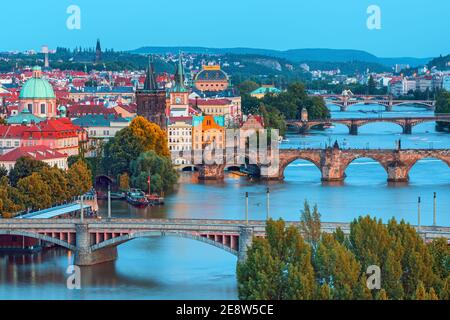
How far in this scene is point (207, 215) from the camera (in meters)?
30.4

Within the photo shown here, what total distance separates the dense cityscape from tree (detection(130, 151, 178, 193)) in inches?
1.5

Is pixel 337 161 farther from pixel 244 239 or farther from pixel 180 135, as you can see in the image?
pixel 244 239

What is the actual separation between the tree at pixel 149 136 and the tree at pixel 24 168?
5.97 meters

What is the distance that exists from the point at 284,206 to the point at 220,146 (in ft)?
39.3

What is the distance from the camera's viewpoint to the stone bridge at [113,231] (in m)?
24.0

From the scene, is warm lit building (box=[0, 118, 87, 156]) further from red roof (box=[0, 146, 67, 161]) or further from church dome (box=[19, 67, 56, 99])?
church dome (box=[19, 67, 56, 99])

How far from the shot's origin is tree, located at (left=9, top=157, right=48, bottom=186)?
106ft

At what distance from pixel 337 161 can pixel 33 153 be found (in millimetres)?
8163

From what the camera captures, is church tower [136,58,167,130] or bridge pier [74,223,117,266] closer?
bridge pier [74,223,117,266]

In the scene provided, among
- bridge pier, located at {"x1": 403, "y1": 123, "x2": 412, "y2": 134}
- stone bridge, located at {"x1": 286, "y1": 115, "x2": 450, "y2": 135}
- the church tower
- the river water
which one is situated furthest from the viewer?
stone bridge, located at {"x1": 286, "y1": 115, "x2": 450, "y2": 135}

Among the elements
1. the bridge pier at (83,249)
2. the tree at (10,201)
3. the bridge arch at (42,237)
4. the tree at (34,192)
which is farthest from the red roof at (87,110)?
the bridge pier at (83,249)

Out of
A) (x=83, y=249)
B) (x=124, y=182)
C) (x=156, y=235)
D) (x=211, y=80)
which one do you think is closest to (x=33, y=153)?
(x=124, y=182)

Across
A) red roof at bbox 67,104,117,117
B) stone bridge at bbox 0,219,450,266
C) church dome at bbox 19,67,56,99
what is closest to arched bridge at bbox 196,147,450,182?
church dome at bbox 19,67,56,99

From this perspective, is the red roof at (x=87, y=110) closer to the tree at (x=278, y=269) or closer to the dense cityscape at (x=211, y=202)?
the dense cityscape at (x=211, y=202)
